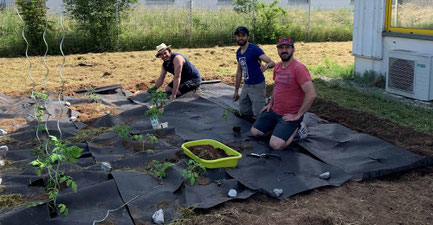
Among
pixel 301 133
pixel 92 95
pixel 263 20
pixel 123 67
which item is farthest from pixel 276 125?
pixel 263 20

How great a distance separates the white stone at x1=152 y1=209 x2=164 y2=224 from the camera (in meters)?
3.62

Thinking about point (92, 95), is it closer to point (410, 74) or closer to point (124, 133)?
point (124, 133)

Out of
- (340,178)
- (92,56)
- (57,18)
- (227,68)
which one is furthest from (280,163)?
(57,18)

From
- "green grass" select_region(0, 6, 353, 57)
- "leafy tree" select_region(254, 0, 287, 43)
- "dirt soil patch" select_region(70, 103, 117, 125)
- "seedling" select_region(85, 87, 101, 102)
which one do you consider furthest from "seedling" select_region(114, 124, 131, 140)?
"leafy tree" select_region(254, 0, 287, 43)

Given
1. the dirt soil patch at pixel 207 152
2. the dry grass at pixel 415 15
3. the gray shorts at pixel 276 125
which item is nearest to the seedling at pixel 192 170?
the dirt soil patch at pixel 207 152

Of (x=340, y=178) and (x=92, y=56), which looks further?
(x=92, y=56)

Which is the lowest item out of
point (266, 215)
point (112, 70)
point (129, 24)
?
point (266, 215)

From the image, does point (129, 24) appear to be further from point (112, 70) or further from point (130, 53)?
point (112, 70)

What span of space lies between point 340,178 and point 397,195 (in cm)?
55

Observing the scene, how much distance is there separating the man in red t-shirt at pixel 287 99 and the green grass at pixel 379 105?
185 centimetres

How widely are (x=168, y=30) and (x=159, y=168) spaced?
1039 centimetres

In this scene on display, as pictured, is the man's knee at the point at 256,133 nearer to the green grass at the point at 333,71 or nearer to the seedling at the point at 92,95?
the seedling at the point at 92,95

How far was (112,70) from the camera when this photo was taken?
10.7 m

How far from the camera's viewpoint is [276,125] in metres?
5.43
